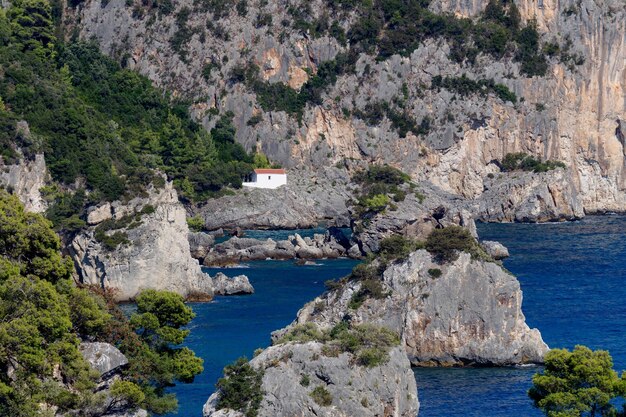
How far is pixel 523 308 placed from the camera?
91188 mm

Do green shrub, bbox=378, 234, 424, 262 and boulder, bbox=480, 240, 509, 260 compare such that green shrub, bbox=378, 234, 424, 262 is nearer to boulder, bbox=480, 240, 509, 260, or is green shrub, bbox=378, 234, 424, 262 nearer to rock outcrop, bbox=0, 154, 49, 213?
rock outcrop, bbox=0, 154, 49, 213

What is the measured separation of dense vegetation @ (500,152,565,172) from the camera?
159000 mm

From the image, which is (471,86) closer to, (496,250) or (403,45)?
(403,45)

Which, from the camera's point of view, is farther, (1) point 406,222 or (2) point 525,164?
(2) point 525,164

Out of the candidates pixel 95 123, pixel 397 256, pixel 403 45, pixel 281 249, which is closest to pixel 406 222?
pixel 281 249

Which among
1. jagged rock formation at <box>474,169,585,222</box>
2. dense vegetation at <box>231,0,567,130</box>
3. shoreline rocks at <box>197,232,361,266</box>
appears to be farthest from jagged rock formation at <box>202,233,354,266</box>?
dense vegetation at <box>231,0,567,130</box>

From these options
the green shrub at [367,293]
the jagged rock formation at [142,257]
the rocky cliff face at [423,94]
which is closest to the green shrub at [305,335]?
the green shrub at [367,293]

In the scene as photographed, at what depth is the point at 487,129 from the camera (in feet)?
551

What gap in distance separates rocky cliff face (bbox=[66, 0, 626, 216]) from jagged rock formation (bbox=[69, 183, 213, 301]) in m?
67.0

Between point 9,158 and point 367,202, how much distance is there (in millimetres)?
28678

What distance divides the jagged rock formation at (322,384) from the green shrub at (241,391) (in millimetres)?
220

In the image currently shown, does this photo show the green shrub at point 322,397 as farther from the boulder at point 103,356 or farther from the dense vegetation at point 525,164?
the dense vegetation at point 525,164

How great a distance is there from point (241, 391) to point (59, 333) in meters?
6.69

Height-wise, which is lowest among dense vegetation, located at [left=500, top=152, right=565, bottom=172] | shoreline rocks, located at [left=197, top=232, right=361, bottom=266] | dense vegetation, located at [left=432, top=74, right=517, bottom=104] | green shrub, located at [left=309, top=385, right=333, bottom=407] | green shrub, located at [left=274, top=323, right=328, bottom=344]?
shoreline rocks, located at [left=197, top=232, right=361, bottom=266]
